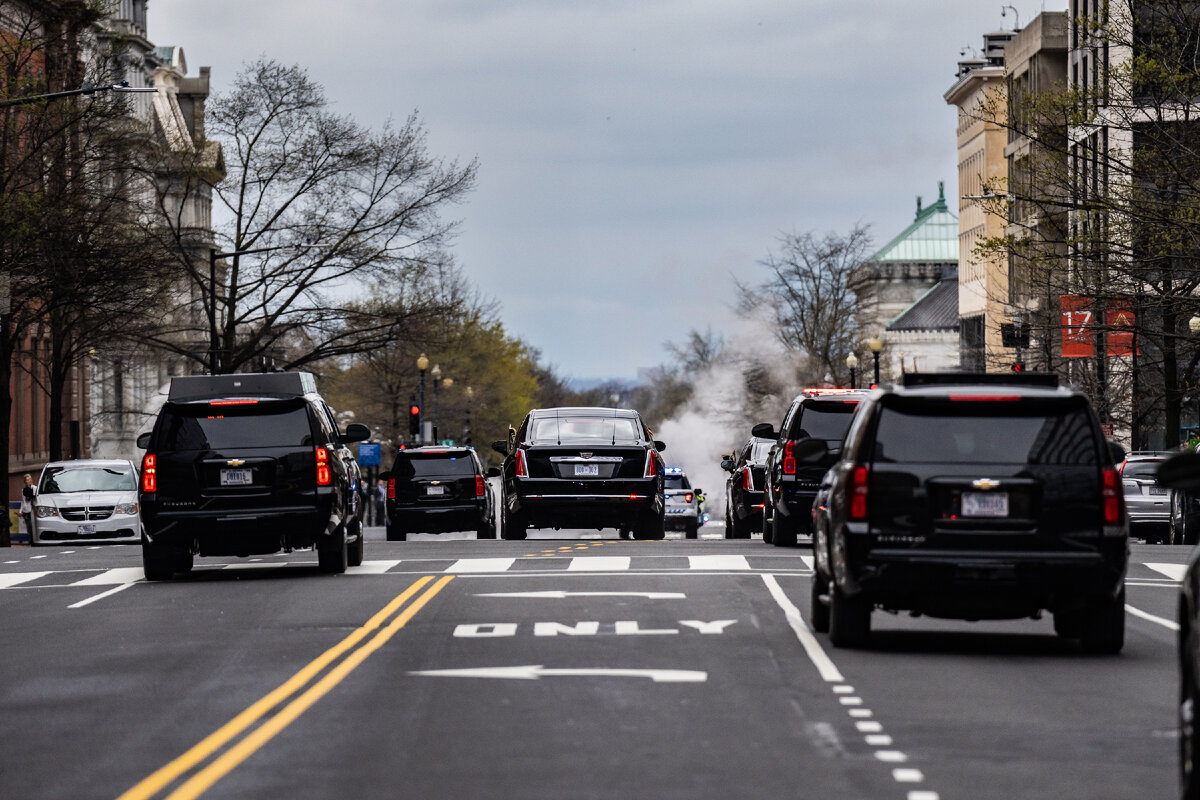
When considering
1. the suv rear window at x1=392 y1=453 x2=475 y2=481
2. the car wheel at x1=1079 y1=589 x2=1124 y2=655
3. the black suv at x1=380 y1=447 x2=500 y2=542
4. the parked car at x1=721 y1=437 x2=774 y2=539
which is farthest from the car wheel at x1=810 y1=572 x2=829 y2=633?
the suv rear window at x1=392 y1=453 x2=475 y2=481

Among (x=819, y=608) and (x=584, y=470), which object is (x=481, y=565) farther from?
(x=819, y=608)

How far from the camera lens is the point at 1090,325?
111ft

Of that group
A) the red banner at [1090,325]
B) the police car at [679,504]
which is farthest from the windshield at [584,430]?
the police car at [679,504]

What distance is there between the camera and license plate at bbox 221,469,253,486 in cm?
2108

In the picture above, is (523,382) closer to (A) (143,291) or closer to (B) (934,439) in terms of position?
(A) (143,291)

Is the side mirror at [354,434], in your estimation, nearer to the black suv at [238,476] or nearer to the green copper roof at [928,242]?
the black suv at [238,476]

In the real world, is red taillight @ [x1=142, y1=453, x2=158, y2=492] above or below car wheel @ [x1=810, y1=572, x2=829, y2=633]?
above

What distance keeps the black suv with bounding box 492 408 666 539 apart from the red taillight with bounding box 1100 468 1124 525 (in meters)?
15.8

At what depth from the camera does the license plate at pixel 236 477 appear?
69.2ft

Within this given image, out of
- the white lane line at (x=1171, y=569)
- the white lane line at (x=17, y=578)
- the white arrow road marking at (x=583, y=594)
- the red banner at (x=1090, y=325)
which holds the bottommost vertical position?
the white lane line at (x=17, y=578)

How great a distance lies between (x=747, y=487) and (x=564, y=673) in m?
20.8

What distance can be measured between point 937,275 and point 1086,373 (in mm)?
105733

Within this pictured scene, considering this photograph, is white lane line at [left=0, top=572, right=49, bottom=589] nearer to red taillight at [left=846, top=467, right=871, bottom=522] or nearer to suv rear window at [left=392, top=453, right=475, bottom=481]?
red taillight at [left=846, top=467, right=871, bottom=522]

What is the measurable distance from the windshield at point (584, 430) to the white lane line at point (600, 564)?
5.34 metres
